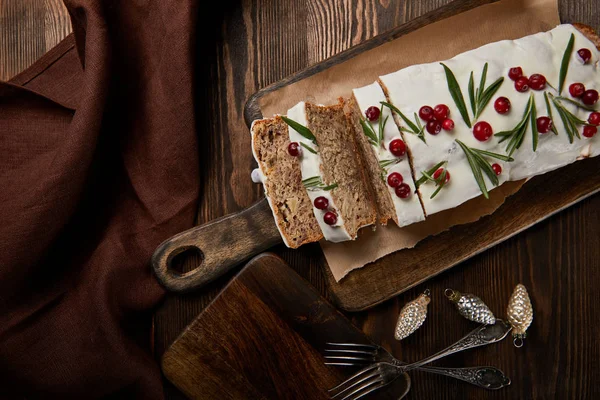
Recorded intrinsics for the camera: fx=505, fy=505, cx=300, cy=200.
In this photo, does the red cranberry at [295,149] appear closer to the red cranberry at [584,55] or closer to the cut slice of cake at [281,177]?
the cut slice of cake at [281,177]

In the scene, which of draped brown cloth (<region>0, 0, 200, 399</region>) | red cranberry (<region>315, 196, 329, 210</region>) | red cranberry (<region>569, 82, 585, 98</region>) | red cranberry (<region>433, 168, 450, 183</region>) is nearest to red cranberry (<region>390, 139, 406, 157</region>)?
red cranberry (<region>433, 168, 450, 183</region>)

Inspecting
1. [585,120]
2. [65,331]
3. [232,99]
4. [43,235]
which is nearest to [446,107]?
[585,120]

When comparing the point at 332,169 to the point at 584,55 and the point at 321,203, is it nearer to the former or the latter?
the point at 321,203

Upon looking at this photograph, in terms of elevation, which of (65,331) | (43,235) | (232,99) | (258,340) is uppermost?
(232,99)

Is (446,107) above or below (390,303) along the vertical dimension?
above

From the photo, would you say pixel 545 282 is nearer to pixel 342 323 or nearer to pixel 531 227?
pixel 531 227

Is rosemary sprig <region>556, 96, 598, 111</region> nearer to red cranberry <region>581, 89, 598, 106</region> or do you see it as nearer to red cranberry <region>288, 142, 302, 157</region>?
red cranberry <region>581, 89, 598, 106</region>
